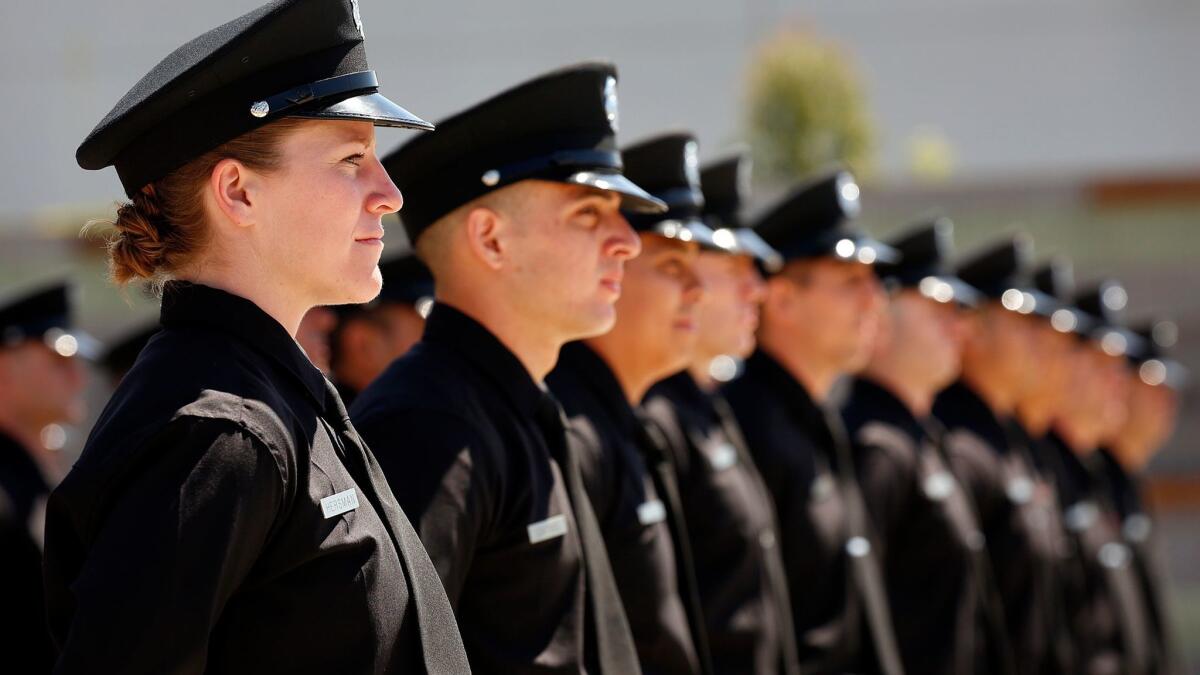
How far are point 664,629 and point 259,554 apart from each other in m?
1.55

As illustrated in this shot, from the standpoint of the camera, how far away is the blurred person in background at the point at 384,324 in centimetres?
511

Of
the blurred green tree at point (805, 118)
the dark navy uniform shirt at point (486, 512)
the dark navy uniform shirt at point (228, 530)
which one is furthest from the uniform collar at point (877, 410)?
the blurred green tree at point (805, 118)

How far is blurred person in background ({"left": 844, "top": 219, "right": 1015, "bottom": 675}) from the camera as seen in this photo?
548 cm

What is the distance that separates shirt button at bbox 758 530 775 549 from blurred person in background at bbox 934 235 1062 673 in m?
2.29

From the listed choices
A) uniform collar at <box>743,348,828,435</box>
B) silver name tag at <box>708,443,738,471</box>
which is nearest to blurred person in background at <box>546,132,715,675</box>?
silver name tag at <box>708,443,738,471</box>

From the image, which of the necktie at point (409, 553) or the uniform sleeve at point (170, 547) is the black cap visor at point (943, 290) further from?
the uniform sleeve at point (170, 547)

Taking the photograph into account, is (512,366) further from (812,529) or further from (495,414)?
(812,529)

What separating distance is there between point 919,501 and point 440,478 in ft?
10.1

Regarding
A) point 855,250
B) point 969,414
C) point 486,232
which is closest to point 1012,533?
point 969,414

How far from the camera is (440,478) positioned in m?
2.80

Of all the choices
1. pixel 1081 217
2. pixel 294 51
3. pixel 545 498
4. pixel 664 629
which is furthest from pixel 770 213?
pixel 1081 217

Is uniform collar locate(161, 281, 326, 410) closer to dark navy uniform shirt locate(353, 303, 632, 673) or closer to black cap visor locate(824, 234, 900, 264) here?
dark navy uniform shirt locate(353, 303, 632, 673)

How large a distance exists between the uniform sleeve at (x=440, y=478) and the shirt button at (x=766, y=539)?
1450mm

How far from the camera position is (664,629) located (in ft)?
11.4
